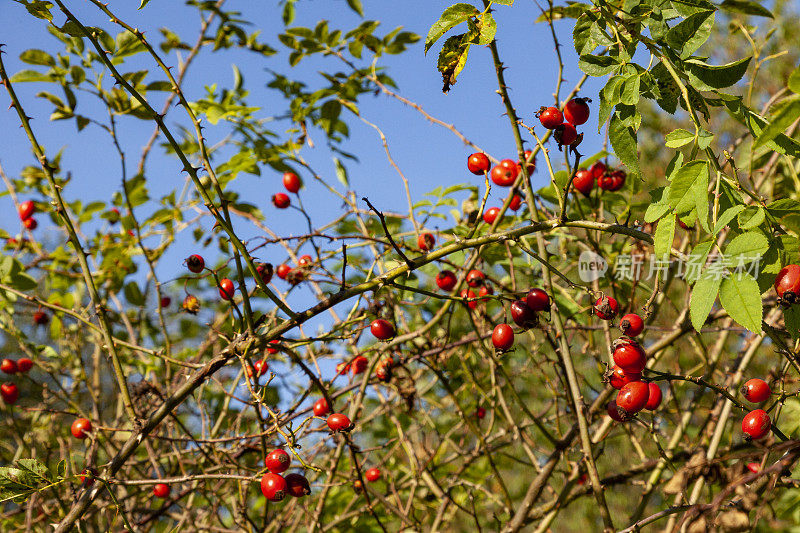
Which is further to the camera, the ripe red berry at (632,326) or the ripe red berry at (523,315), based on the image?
the ripe red berry at (523,315)

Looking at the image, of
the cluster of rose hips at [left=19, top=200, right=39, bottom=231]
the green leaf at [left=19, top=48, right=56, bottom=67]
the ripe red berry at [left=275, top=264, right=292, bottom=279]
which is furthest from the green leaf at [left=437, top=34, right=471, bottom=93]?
the cluster of rose hips at [left=19, top=200, right=39, bottom=231]

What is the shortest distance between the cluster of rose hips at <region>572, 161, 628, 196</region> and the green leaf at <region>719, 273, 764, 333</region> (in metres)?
0.91

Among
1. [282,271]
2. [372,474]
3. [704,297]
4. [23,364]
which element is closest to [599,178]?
[704,297]

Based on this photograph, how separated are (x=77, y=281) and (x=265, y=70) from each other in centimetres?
143

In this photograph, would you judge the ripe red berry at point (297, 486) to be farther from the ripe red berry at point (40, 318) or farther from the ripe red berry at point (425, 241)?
the ripe red berry at point (40, 318)

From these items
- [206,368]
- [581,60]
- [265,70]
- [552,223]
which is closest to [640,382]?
[552,223]

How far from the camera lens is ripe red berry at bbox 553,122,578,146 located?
1.21 m

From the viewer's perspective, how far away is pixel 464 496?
299 cm

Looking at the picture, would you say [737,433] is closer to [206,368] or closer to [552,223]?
[552,223]

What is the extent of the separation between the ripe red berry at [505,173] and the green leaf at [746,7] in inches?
25.2

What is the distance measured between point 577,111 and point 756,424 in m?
0.75

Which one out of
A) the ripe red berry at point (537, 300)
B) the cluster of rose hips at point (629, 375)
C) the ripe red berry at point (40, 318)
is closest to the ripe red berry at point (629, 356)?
the cluster of rose hips at point (629, 375)

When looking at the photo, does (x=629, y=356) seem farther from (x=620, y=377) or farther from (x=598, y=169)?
(x=598, y=169)

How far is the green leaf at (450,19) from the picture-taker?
117 cm
